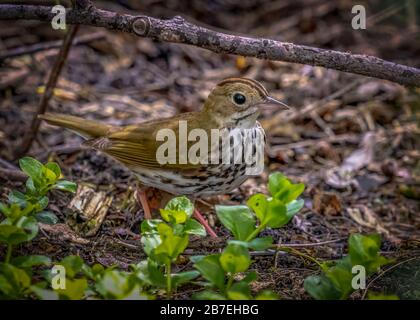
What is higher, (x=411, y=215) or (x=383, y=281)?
(x=411, y=215)

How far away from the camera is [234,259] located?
10.1 feet

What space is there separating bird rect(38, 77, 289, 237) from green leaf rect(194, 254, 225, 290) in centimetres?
135

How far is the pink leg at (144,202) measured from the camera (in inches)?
183

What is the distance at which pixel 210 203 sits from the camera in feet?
16.9

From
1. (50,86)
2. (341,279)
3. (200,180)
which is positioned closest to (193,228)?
(341,279)

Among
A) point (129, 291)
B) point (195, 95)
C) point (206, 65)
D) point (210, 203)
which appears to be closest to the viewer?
point (129, 291)

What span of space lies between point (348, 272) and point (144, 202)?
1.97 metres

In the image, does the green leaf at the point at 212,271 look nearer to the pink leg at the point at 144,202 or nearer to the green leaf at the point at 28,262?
the green leaf at the point at 28,262

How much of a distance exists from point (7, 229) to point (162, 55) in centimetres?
459

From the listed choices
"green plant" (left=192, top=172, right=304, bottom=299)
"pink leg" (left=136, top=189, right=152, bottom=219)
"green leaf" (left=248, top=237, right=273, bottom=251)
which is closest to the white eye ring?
"pink leg" (left=136, top=189, right=152, bottom=219)

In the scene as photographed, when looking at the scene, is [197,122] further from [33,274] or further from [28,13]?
[33,274]

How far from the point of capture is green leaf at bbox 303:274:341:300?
3.15 meters
